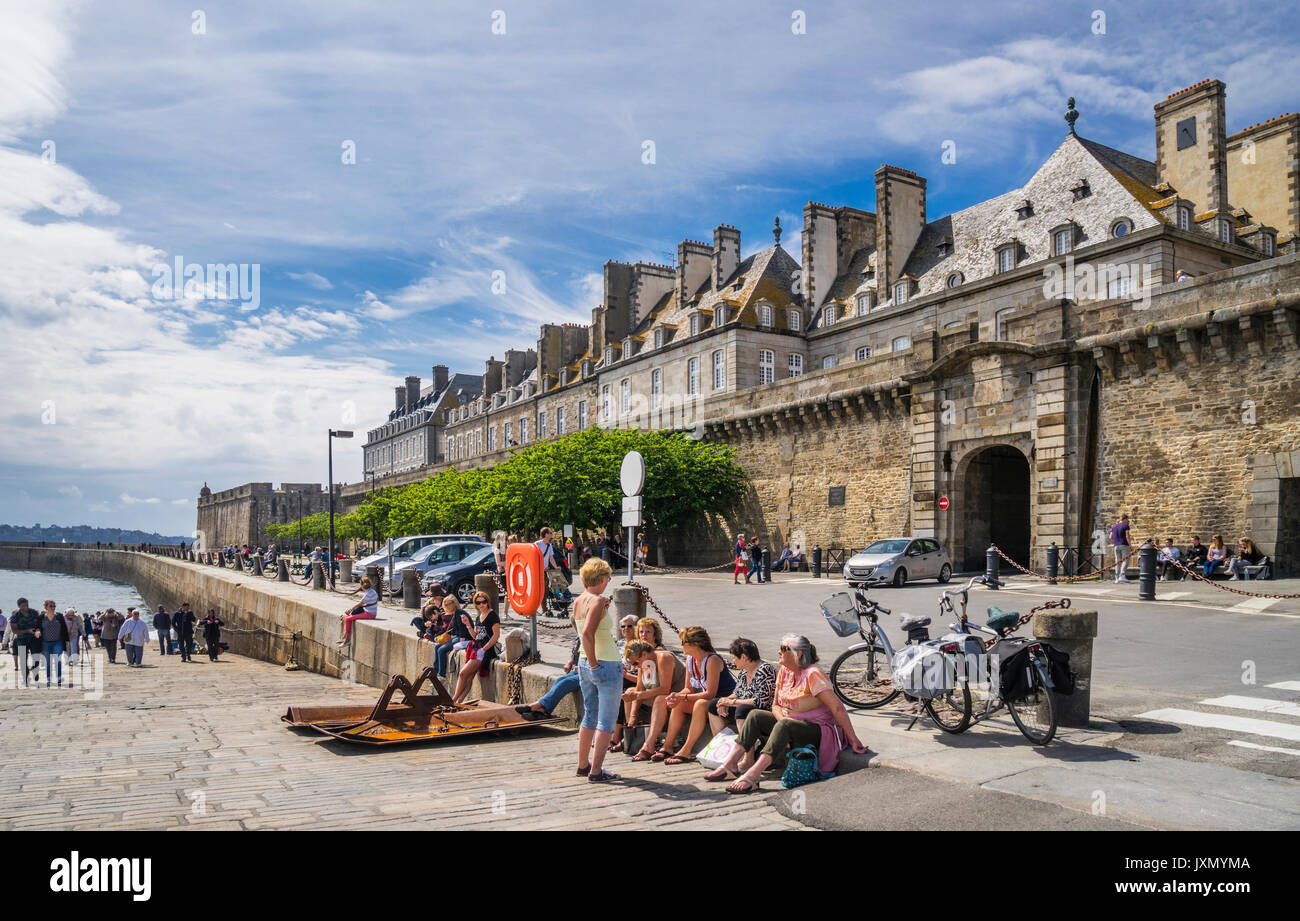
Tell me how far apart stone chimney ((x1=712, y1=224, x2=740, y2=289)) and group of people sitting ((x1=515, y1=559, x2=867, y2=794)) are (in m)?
41.5

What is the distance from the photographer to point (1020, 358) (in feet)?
80.7

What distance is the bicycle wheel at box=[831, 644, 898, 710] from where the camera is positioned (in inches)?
326

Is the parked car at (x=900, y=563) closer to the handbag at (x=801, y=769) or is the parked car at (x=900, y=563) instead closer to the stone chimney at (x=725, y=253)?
the handbag at (x=801, y=769)

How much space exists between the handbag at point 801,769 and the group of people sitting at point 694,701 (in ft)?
0.21

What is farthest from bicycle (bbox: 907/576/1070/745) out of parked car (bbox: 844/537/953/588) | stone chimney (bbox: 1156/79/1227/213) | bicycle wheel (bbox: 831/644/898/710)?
stone chimney (bbox: 1156/79/1227/213)

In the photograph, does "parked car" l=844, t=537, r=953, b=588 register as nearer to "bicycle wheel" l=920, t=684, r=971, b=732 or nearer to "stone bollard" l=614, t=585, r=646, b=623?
"stone bollard" l=614, t=585, r=646, b=623

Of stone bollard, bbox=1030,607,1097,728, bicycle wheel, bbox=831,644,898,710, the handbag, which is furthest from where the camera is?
bicycle wheel, bbox=831,644,898,710

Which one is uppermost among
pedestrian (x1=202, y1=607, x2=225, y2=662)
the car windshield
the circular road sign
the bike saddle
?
the circular road sign

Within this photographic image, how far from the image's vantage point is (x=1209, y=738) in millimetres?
6902

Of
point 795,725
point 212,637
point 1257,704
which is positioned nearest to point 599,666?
point 795,725

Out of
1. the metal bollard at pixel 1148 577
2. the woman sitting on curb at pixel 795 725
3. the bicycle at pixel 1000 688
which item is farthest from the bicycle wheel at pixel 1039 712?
the metal bollard at pixel 1148 577

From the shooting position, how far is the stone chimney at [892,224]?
38.7 m

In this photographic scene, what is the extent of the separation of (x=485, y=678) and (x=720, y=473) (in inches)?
1015
